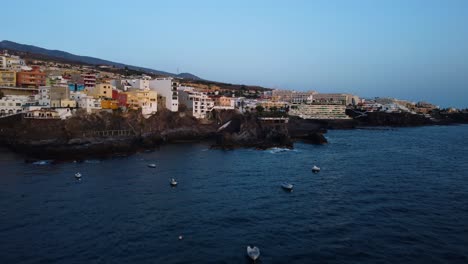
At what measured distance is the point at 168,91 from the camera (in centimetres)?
5631

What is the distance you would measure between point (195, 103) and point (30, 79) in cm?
2265

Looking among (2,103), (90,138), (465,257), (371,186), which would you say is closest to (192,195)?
(371,186)

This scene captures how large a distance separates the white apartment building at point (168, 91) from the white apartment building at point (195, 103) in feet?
5.87

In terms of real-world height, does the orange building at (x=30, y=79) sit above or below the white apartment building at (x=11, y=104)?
above

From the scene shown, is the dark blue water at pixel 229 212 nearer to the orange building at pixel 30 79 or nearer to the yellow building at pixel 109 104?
the yellow building at pixel 109 104

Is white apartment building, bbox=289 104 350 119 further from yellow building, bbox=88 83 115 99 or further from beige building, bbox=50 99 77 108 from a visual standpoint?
beige building, bbox=50 99 77 108

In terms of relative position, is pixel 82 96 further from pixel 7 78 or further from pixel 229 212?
pixel 229 212

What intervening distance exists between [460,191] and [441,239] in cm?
966

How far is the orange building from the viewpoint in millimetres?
53062

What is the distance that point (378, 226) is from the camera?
1728 cm

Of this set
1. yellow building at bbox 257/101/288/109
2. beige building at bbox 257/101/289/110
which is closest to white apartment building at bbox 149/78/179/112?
beige building at bbox 257/101/289/110

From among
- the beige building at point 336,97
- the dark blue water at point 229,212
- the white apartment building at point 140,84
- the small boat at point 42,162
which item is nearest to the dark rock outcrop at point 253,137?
the dark blue water at point 229,212

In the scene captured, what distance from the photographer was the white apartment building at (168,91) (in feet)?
183

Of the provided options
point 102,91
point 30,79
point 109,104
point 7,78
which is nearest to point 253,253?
point 109,104
